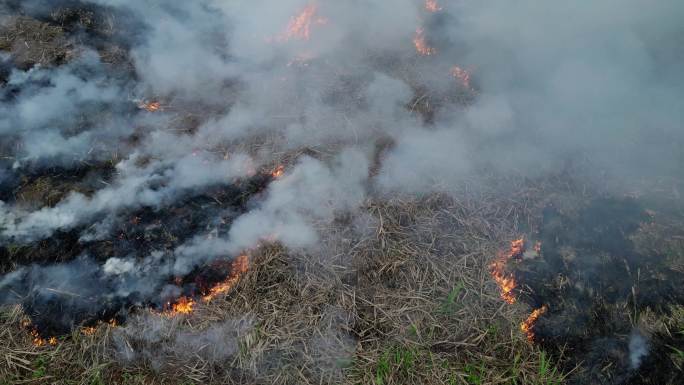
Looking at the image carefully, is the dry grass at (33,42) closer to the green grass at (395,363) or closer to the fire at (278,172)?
the fire at (278,172)

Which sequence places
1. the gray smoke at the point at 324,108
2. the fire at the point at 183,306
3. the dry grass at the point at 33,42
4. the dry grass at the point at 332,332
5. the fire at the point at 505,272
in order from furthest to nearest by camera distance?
the dry grass at the point at 33,42
the gray smoke at the point at 324,108
the fire at the point at 505,272
the fire at the point at 183,306
the dry grass at the point at 332,332

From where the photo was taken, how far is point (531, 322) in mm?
2826

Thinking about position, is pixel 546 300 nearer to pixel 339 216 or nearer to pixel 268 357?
pixel 339 216

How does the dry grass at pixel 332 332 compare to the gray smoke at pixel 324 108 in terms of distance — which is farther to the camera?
the gray smoke at pixel 324 108

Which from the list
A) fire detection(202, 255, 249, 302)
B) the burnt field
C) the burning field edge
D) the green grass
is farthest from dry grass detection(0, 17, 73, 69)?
the green grass

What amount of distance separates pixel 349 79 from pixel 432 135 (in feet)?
3.59

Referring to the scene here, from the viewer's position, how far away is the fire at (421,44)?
473cm

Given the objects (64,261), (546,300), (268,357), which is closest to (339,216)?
(268,357)

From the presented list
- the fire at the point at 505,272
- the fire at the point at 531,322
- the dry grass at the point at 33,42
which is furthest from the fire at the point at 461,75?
the dry grass at the point at 33,42

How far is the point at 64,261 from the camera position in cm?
291

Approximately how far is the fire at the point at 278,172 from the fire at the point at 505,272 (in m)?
1.76

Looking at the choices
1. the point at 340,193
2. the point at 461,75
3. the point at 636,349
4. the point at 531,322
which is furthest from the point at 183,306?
the point at 461,75

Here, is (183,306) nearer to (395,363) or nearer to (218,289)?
(218,289)

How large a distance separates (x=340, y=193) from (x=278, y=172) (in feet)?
1.81
